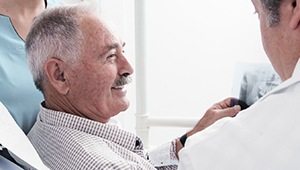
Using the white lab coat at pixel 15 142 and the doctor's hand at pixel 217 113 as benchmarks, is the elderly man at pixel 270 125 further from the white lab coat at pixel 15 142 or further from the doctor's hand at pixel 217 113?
the doctor's hand at pixel 217 113

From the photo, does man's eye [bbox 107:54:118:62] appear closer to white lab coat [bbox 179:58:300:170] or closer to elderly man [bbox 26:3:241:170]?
elderly man [bbox 26:3:241:170]

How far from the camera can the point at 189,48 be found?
1.83 meters

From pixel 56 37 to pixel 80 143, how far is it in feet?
1.01

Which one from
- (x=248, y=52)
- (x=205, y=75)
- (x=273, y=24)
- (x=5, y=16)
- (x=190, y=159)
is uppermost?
(x=273, y=24)

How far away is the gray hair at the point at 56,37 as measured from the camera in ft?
3.77

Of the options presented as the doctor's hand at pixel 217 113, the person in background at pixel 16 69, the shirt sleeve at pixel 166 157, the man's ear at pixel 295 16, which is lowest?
the shirt sleeve at pixel 166 157

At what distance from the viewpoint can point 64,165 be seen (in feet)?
3.49

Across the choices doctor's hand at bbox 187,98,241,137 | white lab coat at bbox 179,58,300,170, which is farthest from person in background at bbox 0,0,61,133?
white lab coat at bbox 179,58,300,170

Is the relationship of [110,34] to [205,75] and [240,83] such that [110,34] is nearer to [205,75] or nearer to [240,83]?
[240,83]

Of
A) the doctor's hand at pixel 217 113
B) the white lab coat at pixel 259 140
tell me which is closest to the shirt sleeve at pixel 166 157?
the doctor's hand at pixel 217 113

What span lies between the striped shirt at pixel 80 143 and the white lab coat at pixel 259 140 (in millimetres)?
351

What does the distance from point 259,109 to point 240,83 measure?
0.92 meters

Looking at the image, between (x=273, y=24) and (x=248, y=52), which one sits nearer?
(x=273, y=24)

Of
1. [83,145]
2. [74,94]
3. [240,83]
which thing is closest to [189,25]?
[240,83]
